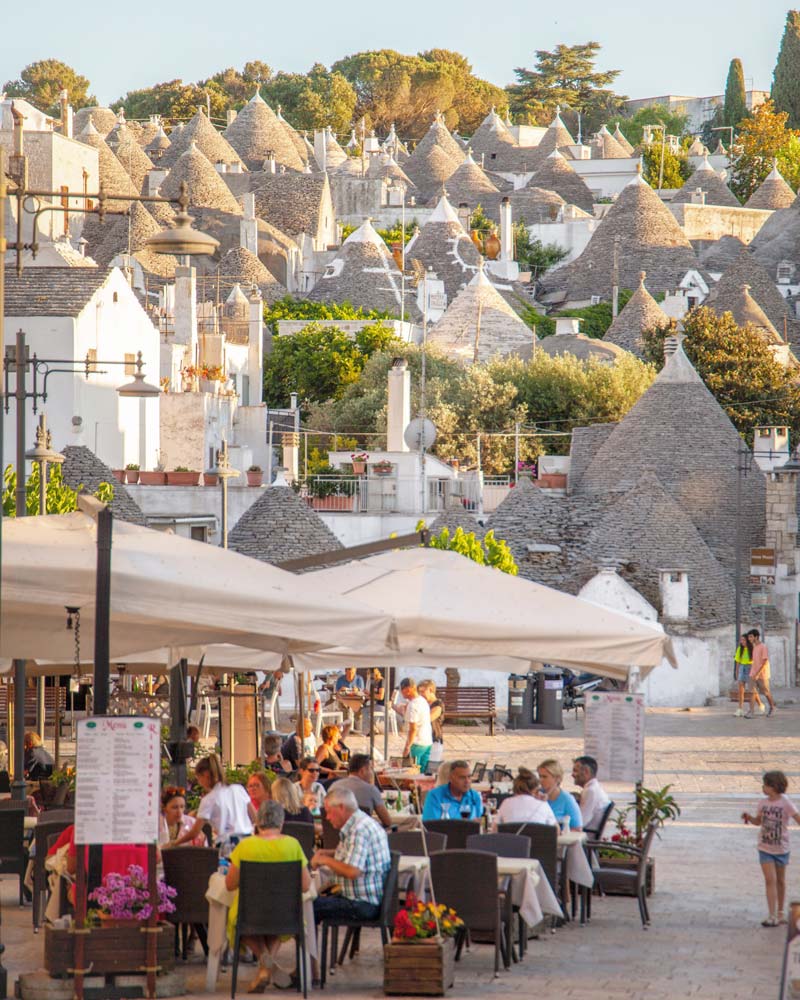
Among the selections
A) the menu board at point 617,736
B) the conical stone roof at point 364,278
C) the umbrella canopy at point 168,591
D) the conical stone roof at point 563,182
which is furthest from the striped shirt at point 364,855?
the conical stone roof at point 563,182

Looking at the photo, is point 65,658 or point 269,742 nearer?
point 65,658

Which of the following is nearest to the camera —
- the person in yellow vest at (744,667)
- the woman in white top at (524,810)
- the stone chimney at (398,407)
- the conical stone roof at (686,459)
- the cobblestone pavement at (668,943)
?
the cobblestone pavement at (668,943)

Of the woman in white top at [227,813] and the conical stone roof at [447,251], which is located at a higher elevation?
the conical stone roof at [447,251]

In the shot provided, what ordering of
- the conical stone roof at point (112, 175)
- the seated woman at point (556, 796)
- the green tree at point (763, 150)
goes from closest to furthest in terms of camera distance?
the seated woman at point (556, 796) → the conical stone roof at point (112, 175) → the green tree at point (763, 150)

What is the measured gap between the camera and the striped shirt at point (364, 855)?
1032cm

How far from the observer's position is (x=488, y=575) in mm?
12781

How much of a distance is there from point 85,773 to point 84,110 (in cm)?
12068

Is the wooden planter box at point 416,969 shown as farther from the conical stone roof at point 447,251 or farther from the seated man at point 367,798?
the conical stone roof at point 447,251

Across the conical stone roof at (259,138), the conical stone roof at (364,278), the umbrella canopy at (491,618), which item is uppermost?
the conical stone roof at (259,138)

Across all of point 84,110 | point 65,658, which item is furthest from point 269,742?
point 84,110

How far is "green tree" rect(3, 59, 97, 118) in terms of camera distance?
134m

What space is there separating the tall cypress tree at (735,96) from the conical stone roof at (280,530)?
101m

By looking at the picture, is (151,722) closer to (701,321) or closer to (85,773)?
(85,773)

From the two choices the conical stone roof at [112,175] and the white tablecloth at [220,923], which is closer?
the white tablecloth at [220,923]
